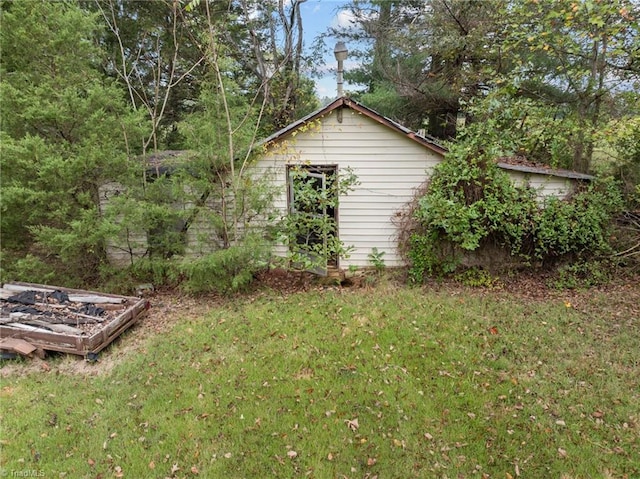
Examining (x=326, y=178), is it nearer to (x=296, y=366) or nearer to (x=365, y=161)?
(x=365, y=161)

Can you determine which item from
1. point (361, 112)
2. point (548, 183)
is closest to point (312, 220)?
point (361, 112)

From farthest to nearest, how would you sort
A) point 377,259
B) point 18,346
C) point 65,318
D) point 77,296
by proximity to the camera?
point 377,259, point 77,296, point 65,318, point 18,346

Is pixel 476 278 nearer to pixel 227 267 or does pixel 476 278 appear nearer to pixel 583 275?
pixel 583 275

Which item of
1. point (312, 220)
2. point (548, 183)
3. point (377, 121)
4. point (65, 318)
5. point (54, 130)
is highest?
point (377, 121)

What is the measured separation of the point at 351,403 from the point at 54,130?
272 inches

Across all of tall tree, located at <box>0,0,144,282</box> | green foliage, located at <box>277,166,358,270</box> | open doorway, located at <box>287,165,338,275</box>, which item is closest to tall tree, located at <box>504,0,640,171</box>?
green foliage, located at <box>277,166,358,270</box>

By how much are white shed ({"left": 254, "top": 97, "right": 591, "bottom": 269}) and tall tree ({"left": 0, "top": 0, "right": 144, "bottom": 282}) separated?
9.72 feet

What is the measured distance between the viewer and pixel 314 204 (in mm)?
6926

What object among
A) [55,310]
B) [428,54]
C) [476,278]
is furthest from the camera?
[428,54]

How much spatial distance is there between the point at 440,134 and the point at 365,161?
6625 millimetres

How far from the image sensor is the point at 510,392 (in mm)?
3809

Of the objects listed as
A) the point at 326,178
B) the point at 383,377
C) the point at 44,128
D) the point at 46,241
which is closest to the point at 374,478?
the point at 383,377

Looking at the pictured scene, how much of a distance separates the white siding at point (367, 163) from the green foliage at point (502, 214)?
0.62m

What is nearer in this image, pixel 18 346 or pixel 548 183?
pixel 18 346
